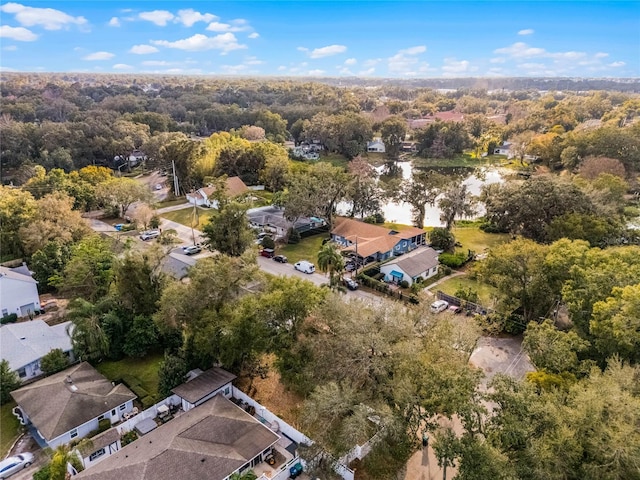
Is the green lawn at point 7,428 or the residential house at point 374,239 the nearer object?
the green lawn at point 7,428

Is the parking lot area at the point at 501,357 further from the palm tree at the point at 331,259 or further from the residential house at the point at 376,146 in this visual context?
the residential house at the point at 376,146

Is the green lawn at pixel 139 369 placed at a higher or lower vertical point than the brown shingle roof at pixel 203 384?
lower

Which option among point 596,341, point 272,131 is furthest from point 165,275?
point 272,131

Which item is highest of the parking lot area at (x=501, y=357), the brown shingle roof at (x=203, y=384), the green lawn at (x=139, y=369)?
the brown shingle roof at (x=203, y=384)

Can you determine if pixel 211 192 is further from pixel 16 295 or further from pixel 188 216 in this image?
pixel 16 295

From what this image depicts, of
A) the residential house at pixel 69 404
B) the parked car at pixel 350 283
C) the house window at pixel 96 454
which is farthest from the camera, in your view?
the parked car at pixel 350 283

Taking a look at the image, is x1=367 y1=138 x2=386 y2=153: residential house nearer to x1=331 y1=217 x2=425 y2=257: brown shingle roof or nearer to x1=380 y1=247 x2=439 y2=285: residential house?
x1=331 y1=217 x2=425 y2=257: brown shingle roof

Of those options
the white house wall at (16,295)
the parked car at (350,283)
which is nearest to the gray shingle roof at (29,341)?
the white house wall at (16,295)

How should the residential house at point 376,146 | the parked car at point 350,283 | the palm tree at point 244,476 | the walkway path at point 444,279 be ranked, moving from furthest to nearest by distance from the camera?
1. the residential house at point 376,146
2. the walkway path at point 444,279
3. the parked car at point 350,283
4. the palm tree at point 244,476
